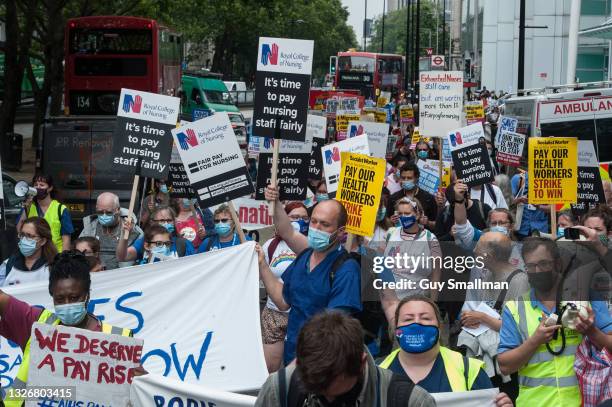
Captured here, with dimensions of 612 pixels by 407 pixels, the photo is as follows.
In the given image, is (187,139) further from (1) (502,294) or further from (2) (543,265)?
(2) (543,265)

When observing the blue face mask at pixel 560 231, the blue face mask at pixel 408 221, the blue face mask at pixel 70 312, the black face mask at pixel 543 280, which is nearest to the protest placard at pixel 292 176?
the blue face mask at pixel 408 221

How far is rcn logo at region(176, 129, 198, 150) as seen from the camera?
8.78 m

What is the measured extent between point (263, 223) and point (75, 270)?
6.25 m

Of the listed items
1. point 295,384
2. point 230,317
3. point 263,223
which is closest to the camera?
point 295,384

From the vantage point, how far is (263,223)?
38.0 feet

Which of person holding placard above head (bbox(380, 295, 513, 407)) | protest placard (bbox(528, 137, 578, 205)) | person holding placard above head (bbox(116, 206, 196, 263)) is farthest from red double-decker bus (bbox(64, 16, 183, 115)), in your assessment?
person holding placard above head (bbox(380, 295, 513, 407))

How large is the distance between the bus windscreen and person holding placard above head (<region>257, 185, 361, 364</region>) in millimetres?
22365

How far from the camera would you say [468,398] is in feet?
15.5

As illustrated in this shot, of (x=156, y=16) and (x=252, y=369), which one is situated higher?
(x=156, y=16)

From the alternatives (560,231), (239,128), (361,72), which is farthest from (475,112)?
(361,72)

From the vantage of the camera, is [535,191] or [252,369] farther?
[535,191]

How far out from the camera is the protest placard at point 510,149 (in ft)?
50.4

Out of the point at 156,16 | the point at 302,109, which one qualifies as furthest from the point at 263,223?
the point at 156,16

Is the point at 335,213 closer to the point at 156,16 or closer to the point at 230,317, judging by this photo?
the point at 230,317
